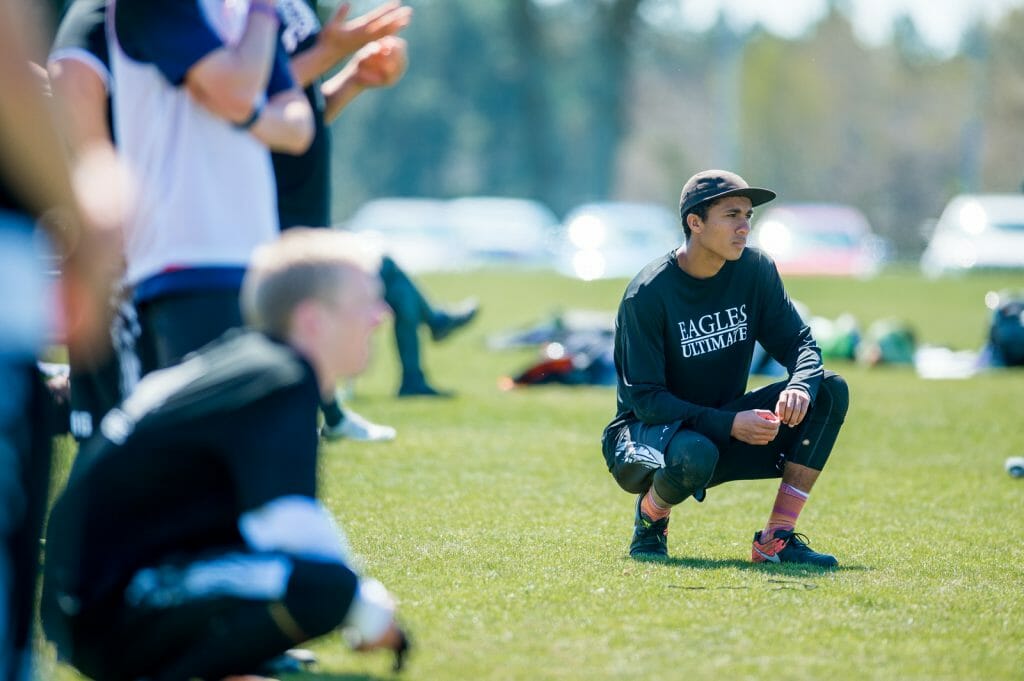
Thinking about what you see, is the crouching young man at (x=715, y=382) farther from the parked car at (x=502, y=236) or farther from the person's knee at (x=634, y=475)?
the parked car at (x=502, y=236)

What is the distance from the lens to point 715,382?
19.5ft

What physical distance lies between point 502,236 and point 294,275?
38588 millimetres

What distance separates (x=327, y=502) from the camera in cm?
687

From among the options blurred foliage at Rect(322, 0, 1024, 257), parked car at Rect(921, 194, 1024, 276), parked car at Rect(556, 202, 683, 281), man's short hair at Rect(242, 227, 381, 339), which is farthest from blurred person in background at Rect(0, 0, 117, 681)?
blurred foliage at Rect(322, 0, 1024, 257)

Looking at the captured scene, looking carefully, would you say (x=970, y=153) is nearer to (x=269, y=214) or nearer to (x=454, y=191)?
(x=454, y=191)

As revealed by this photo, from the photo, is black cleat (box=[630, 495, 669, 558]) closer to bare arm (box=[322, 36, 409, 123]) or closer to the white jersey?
bare arm (box=[322, 36, 409, 123])

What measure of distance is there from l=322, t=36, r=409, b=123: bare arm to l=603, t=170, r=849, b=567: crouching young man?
1413 millimetres

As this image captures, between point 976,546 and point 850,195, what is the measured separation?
6175 centimetres

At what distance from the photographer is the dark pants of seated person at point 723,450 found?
5.51 meters

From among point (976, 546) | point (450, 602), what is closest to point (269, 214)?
point (450, 602)

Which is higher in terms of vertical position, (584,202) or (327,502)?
(327,502)

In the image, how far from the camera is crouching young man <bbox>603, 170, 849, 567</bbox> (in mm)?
5637

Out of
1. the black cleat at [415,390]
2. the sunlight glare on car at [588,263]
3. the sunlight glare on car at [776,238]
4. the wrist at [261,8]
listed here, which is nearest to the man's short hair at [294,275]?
the wrist at [261,8]

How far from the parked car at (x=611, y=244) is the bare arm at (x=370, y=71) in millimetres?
28459
